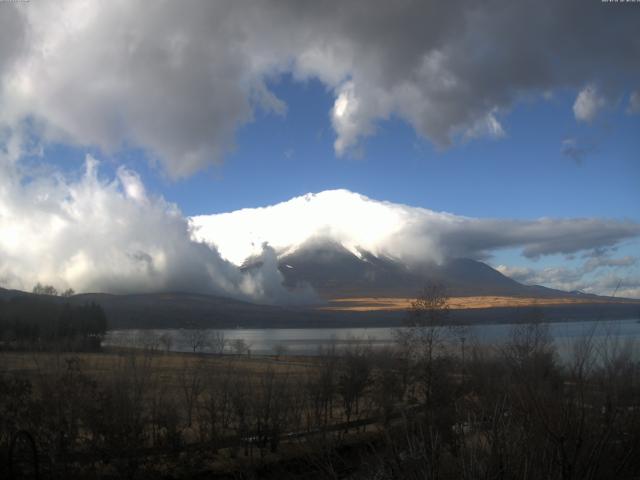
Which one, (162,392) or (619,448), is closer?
(619,448)


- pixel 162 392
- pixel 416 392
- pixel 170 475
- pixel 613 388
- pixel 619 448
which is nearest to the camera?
pixel 619 448

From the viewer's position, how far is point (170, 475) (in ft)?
95.9

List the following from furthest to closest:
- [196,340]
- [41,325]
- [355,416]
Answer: [196,340]
[41,325]
[355,416]

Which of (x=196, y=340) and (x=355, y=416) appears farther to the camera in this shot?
(x=196, y=340)

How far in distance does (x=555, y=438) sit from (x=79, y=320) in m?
90.6

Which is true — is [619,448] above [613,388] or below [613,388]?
below

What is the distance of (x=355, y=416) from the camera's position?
1850 inches

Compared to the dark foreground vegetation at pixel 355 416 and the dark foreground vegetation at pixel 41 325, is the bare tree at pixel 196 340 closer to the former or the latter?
the dark foreground vegetation at pixel 41 325

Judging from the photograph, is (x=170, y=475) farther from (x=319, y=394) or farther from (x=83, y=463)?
(x=319, y=394)

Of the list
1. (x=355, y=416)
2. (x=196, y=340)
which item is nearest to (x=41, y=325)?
(x=355, y=416)

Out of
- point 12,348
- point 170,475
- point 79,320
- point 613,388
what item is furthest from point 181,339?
point 613,388

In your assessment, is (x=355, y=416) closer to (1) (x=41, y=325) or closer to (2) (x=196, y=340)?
(1) (x=41, y=325)

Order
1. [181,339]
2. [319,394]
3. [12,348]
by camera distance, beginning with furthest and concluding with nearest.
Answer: [181,339] → [319,394] → [12,348]

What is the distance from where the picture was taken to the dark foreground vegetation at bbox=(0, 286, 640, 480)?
973 centimetres
